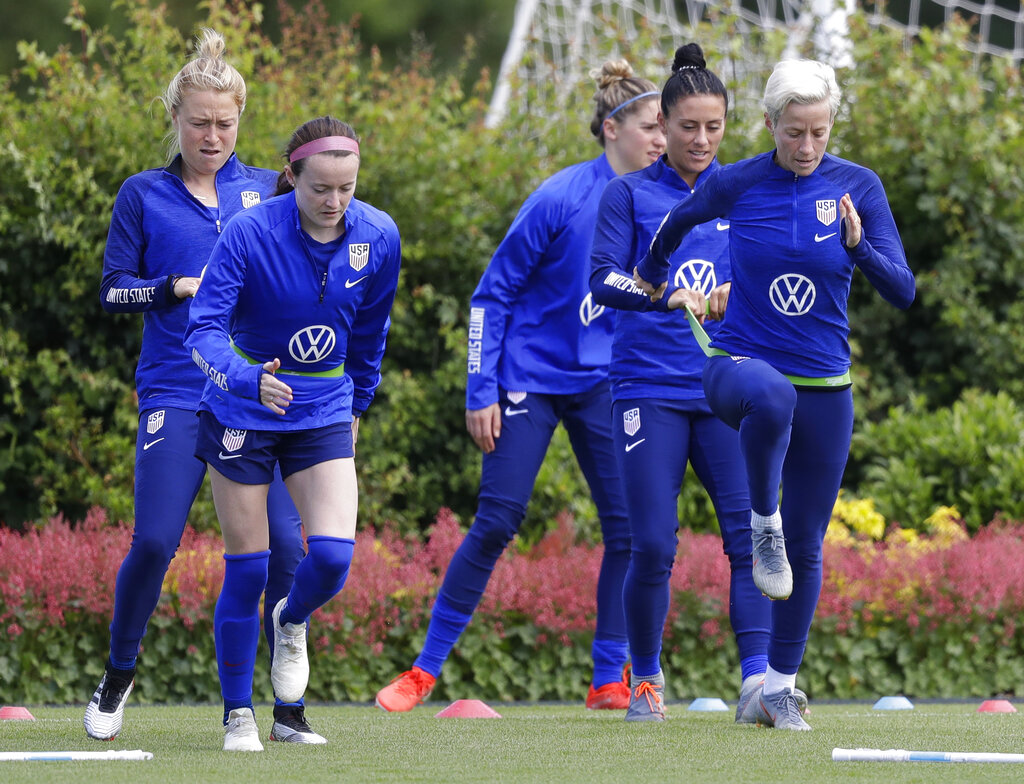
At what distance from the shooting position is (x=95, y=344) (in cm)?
815

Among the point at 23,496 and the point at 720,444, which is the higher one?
the point at 720,444

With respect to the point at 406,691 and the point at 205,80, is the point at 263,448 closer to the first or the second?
the point at 205,80

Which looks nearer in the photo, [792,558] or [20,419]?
[792,558]

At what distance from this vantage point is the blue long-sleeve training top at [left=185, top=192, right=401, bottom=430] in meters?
4.36

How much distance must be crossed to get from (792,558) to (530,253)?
1.93 m

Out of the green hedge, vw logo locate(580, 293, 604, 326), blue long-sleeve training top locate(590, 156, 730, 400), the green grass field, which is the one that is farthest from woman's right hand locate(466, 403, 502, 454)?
the green hedge

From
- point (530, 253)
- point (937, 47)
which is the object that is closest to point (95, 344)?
point (530, 253)

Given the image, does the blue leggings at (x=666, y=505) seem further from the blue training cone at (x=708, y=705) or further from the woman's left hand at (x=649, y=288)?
the blue training cone at (x=708, y=705)

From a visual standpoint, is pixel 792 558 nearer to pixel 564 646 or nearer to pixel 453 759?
pixel 453 759

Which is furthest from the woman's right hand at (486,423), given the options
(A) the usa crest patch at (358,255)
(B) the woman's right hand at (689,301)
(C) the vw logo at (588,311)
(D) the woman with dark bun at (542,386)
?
(A) the usa crest patch at (358,255)

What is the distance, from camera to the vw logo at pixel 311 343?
4484 mm

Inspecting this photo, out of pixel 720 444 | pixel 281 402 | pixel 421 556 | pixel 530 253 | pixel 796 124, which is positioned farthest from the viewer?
→ pixel 421 556

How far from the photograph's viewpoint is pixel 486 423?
19.9 ft

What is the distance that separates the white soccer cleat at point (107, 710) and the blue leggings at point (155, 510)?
7 cm
